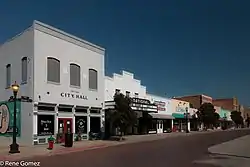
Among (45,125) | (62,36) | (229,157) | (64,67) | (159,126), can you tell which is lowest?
(159,126)

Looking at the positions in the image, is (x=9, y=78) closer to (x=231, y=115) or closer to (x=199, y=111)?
(x=199, y=111)

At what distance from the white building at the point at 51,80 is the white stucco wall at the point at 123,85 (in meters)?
4.58

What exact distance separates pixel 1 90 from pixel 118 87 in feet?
50.6

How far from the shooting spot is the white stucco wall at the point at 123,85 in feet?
134

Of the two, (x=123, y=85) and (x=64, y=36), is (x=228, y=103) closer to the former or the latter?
(x=123, y=85)

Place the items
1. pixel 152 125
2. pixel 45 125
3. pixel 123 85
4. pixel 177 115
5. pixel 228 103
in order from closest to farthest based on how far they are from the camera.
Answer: pixel 45 125, pixel 123 85, pixel 152 125, pixel 177 115, pixel 228 103

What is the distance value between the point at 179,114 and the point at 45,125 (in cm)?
4205

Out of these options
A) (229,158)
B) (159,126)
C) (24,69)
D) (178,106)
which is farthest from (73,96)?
(178,106)

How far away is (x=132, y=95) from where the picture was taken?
46.9m

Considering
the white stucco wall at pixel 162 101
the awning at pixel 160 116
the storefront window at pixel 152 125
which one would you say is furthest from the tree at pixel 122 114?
the storefront window at pixel 152 125

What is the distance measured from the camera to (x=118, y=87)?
142 feet

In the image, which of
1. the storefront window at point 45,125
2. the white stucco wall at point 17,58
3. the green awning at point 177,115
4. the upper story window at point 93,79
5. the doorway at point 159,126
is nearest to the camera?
the storefront window at point 45,125

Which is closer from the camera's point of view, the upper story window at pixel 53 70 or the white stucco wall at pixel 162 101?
the upper story window at pixel 53 70

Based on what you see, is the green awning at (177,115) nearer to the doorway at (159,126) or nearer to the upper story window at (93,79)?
the doorway at (159,126)
